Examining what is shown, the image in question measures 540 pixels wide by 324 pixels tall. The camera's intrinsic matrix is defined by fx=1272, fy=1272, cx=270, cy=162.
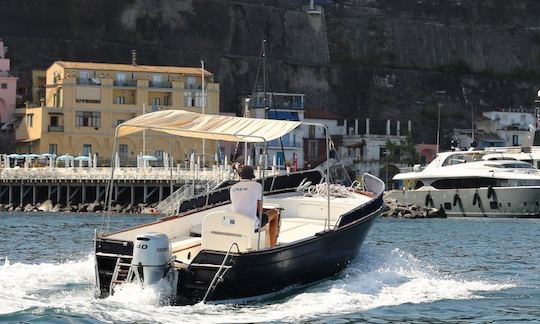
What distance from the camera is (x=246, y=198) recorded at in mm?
22766

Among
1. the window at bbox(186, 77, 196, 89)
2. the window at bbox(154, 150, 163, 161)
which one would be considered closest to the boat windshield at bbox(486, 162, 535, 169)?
the window at bbox(154, 150, 163, 161)

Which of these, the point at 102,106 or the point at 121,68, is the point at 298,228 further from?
the point at 121,68

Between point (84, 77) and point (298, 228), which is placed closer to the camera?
→ point (298, 228)

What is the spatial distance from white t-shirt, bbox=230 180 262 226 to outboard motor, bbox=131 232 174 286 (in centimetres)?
189

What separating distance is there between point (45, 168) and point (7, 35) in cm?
2744

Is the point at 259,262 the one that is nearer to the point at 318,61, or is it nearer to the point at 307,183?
the point at 307,183

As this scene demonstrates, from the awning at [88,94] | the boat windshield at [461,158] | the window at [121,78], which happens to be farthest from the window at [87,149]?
the boat windshield at [461,158]

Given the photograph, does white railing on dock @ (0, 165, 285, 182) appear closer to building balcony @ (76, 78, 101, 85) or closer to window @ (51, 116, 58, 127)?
window @ (51, 116, 58, 127)

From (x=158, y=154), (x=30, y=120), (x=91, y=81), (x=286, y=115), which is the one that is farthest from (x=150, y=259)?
(x=286, y=115)

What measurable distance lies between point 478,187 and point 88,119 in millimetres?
29549

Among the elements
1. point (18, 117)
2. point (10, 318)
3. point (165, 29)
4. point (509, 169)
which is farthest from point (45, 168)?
point (10, 318)

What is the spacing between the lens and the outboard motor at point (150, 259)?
69.7 feet

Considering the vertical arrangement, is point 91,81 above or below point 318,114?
above

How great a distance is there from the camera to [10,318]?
786 inches
